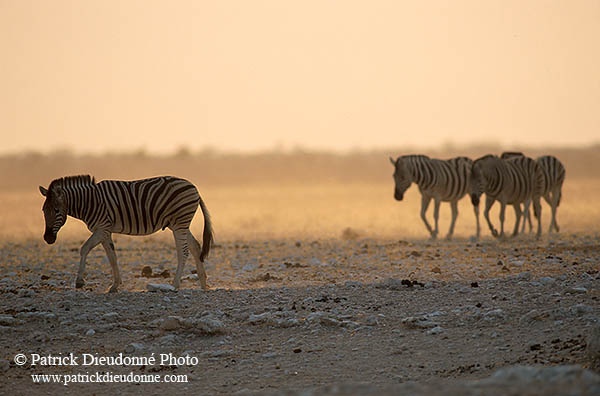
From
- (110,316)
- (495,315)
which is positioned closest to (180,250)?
(110,316)

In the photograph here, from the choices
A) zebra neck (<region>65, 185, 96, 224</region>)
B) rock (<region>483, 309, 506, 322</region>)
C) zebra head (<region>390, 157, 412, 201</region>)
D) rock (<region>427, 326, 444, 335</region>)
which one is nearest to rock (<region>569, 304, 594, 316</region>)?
rock (<region>483, 309, 506, 322</region>)

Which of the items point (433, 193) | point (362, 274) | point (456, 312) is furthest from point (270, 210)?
point (456, 312)

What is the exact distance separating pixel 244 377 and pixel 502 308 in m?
3.32

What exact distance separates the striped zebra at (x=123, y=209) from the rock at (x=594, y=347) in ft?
20.2

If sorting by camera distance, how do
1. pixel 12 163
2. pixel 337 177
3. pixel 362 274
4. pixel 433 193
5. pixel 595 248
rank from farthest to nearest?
1. pixel 12 163
2. pixel 337 177
3. pixel 433 193
4. pixel 595 248
5. pixel 362 274

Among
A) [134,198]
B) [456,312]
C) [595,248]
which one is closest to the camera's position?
[456,312]

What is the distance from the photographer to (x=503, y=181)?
20359 millimetres

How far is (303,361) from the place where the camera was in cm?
840

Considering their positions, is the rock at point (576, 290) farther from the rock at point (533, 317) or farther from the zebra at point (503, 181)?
the zebra at point (503, 181)

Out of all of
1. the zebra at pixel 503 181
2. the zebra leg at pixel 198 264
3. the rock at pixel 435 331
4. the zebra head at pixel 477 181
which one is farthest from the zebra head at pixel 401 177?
the rock at pixel 435 331

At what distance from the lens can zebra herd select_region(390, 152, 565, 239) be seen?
66.7ft

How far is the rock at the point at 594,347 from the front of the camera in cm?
743

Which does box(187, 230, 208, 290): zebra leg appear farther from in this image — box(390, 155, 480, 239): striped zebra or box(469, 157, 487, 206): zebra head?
box(390, 155, 480, 239): striped zebra

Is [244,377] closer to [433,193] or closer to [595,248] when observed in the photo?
[595,248]
